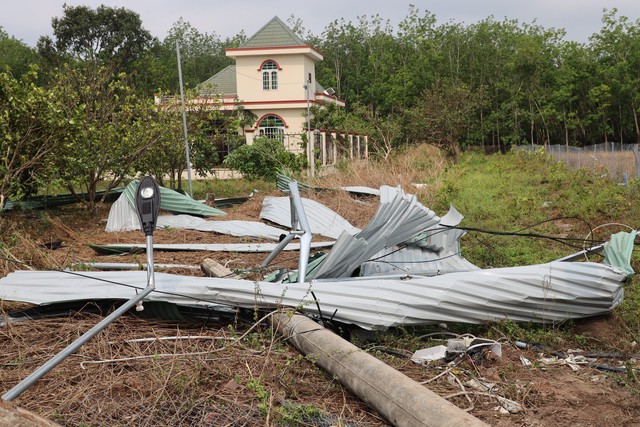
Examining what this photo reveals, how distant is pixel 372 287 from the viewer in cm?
446

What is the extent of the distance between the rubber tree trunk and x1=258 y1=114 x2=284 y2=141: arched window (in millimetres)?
23798

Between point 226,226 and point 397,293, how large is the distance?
5262 mm

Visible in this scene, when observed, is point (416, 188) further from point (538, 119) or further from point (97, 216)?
point (538, 119)

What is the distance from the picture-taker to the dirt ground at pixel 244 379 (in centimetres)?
325

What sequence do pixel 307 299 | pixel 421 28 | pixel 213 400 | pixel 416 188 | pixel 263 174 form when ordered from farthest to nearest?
pixel 421 28 → pixel 263 174 → pixel 416 188 → pixel 307 299 → pixel 213 400

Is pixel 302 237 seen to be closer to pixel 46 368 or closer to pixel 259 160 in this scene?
pixel 46 368

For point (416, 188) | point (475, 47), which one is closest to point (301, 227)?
point (416, 188)

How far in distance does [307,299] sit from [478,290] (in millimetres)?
1229

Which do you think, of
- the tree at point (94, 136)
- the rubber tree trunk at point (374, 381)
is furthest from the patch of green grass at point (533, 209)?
the tree at point (94, 136)

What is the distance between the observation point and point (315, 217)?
989 cm

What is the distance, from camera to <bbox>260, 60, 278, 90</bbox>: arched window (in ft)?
91.5

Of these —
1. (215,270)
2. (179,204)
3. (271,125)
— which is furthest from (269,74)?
(215,270)

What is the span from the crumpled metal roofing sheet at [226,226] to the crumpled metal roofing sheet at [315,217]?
0.39m

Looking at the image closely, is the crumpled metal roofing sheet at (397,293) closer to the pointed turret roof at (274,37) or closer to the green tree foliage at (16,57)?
the pointed turret roof at (274,37)
